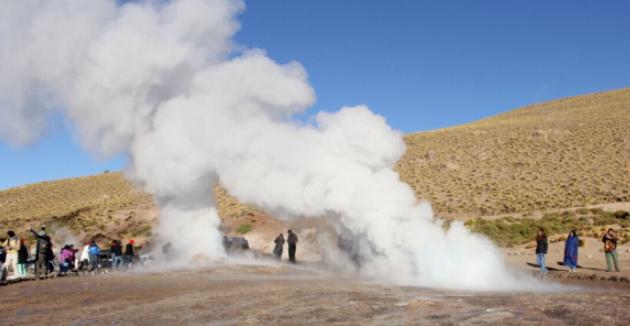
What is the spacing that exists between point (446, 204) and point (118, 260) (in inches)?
1292

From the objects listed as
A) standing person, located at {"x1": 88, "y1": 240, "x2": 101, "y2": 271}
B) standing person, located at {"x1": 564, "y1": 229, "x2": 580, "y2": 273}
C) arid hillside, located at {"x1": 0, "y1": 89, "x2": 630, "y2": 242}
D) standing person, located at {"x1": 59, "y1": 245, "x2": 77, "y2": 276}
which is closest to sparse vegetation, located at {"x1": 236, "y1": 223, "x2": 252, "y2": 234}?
arid hillside, located at {"x1": 0, "y1": 89, "x2": 630, "y2": 242}

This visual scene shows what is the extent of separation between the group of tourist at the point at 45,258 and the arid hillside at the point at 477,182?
16947 mm

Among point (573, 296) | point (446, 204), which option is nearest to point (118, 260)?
point (573, 296)

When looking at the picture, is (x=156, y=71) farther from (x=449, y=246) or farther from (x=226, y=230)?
(x=226, y=230)

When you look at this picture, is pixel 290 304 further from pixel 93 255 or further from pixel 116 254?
pixel 116 254

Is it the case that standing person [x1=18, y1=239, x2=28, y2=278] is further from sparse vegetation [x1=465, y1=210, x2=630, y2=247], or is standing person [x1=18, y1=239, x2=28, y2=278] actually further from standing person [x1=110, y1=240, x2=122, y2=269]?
sparse vegetation [x1=465, y1=210, x2=630, y2=247]

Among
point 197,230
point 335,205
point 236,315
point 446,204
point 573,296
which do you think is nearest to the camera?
point 236,315

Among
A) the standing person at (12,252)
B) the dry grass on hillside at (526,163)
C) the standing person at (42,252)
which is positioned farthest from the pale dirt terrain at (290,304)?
the dry grass on hillside at (526,163)

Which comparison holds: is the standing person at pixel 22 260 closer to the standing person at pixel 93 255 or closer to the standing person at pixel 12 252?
the standing person at pixel 12 252

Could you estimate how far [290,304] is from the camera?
12992 millimetres

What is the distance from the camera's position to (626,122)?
244 feet

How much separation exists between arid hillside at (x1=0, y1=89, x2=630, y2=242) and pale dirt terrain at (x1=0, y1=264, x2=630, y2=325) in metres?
24.3

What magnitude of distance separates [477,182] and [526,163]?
8623 millimetres

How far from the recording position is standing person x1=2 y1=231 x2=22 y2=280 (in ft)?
59.7
